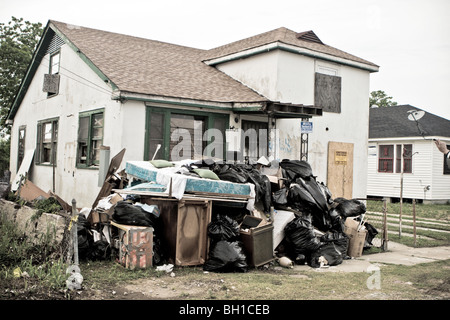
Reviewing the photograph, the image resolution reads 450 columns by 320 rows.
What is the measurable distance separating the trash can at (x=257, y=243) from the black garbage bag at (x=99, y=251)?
2.19 metres

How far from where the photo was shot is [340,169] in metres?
13.4

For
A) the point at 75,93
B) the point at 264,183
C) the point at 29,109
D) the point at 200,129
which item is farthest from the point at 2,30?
the point at 264,183

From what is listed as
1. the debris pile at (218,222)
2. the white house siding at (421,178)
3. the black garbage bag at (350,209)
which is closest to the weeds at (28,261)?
the debris pile at (218,222)

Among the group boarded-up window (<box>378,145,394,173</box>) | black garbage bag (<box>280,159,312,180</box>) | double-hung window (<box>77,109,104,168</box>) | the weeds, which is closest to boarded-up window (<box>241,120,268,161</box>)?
black garbage bag (<box>280,159,312,180</box>)

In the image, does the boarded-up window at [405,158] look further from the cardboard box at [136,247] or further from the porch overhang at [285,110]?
the cardboard box at [136,247]

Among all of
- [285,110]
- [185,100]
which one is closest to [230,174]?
[185,100]

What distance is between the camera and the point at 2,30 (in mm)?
24297

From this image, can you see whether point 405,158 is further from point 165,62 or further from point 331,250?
point 331,250

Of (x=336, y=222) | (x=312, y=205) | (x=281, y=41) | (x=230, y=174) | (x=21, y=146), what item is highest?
(x=281, y=41)

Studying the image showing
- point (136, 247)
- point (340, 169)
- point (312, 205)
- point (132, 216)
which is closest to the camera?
point (136, 247)

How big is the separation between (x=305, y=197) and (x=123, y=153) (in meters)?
4.15

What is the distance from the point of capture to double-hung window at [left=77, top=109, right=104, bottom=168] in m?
11.0

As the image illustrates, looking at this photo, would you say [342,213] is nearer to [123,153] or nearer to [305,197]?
[305,197]

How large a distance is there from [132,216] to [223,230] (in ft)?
4.66
